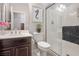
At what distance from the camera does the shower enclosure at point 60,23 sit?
65.9 inches

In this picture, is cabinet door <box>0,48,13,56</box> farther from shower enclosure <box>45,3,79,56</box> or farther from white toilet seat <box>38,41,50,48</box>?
shower enclosure <box>45,3,79,56</box>

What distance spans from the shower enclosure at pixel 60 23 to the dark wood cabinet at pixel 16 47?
430 mm

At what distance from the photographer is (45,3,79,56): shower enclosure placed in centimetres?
167

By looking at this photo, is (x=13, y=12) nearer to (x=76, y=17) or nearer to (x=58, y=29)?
(x=58, y=29)

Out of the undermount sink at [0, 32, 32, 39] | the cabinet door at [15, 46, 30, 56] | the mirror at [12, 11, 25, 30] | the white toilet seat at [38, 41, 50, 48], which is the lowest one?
the cabinet door at [15, 46, 30, 56]

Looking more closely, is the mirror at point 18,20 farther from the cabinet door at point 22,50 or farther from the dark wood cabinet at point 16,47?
the cabinet door at point 22,50

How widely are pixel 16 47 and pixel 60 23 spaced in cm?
115

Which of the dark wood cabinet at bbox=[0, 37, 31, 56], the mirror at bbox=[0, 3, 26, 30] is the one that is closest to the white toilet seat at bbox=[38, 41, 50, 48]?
the dark wood cabinet at bbox=[0, 37, 31, 56]

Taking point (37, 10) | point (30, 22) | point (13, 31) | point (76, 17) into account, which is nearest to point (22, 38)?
point (13, 31)

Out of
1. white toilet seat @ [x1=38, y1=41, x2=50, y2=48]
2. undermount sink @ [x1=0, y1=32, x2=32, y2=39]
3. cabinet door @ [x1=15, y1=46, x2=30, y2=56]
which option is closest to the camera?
undermount sink @ [x1=0, y1=32, x2=32, y2=39]

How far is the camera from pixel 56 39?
6.88 feet

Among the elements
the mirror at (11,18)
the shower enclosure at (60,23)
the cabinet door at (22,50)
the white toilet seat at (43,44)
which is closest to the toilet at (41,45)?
the white toilet seat at (43,44)

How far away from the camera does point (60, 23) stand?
79.0 inches

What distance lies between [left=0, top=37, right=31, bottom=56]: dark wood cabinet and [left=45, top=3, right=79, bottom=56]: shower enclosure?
16.9 inches
